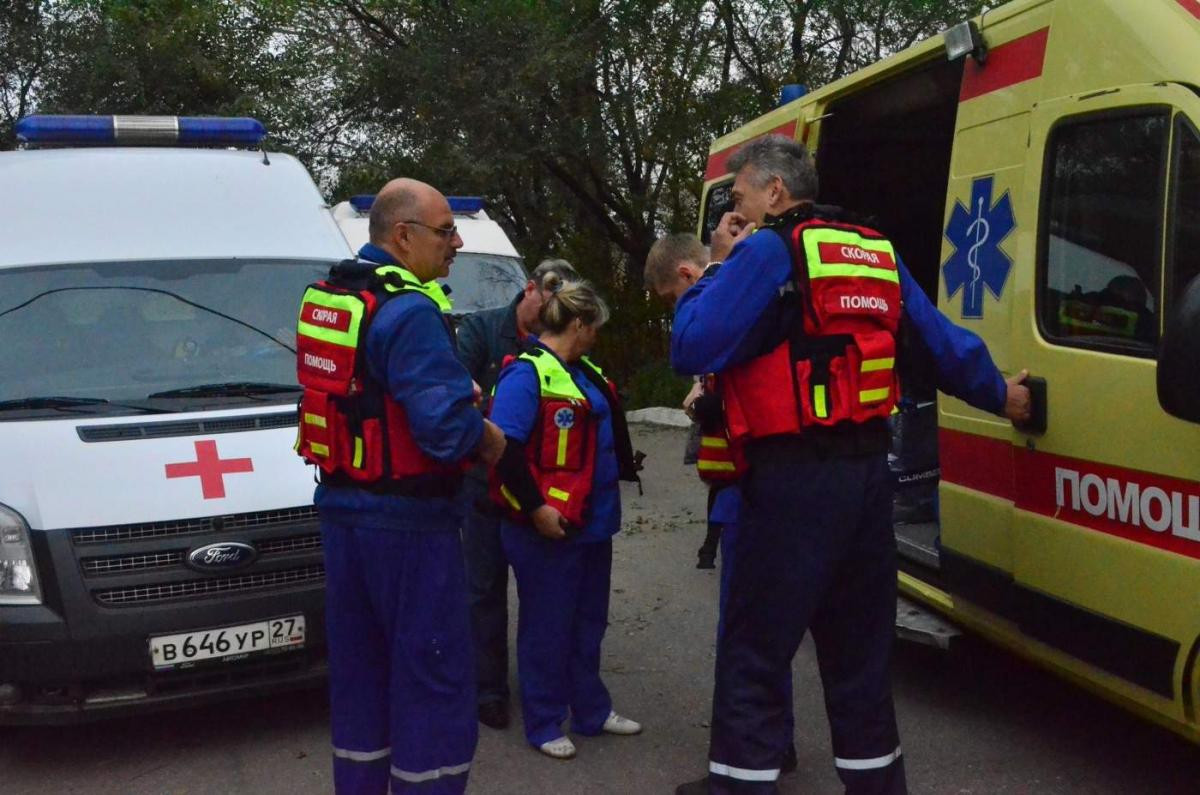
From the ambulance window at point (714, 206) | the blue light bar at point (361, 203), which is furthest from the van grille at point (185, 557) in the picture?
the blue light bar at point (361, 203)

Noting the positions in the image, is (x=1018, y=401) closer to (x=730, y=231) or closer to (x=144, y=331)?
(x=730, y=231)

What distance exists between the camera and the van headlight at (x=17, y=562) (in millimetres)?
4203

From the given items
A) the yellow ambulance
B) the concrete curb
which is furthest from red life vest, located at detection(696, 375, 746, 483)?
the concrete curb

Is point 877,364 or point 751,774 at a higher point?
point 877,364

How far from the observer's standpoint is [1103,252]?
12.0 feet

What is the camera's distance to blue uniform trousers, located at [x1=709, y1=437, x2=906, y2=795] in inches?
132

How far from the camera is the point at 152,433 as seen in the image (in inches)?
181

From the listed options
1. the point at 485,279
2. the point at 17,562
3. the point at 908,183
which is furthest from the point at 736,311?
the point at 485,279

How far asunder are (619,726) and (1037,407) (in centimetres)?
194

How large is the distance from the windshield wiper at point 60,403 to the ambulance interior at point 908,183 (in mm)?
3036

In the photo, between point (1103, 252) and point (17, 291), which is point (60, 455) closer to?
point (17, 291)

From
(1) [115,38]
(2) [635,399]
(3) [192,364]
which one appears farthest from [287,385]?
(1) [115,38]

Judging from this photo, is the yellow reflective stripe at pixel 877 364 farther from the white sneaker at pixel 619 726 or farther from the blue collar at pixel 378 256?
the white sneaker at pixel 619 726

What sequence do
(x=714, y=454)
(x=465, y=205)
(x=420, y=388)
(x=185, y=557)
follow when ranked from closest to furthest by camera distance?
(x=420, y=388) → (x=714, y=454) → (x=185, y=557) → (x=465, y=205)
